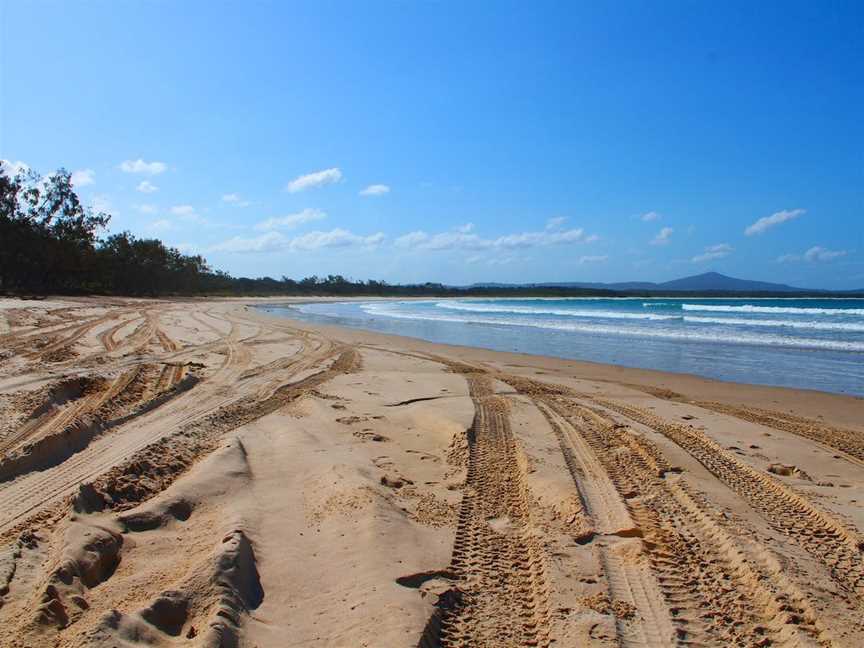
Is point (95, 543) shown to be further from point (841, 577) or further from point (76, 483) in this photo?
point (841, 577)

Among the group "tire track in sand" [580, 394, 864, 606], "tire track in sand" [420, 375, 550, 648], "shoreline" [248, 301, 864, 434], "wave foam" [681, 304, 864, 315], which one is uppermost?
"wave foam" [681, 304, 864, 315]

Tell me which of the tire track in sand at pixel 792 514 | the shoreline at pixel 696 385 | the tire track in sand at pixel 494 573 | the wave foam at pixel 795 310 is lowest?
the shoreline at pixel 696 385

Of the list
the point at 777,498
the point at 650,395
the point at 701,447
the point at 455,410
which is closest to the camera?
the point at 777,498

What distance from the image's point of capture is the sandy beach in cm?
264

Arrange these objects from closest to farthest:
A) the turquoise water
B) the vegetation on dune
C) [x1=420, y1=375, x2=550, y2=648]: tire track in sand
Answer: [x1=420, y1=375, x2=550, y2=648]: tire track in sand → the turquoise water → the vegetation on dune

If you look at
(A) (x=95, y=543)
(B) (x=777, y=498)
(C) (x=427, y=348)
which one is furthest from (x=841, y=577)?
(C) (x=427, y=348)

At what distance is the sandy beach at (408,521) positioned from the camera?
2645 millimetres

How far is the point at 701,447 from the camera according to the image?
6.16m

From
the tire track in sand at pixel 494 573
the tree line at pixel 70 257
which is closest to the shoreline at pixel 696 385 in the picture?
the tire track in sand at pixel 494 573

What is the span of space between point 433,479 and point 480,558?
1.46 metres

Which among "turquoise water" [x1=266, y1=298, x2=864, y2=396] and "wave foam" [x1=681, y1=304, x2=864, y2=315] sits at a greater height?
"wave foam" [x1=681, y1=304, x2=864, y2=315]

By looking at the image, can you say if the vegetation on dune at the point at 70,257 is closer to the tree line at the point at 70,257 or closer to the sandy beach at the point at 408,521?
the tree line at the point at 70,257

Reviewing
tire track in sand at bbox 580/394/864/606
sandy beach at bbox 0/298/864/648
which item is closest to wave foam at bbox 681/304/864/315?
sandy beach at bbox 0/298/864/648

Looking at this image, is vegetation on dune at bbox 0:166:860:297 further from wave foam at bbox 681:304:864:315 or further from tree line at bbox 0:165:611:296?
wave foam at bbox 681:304:864:315
